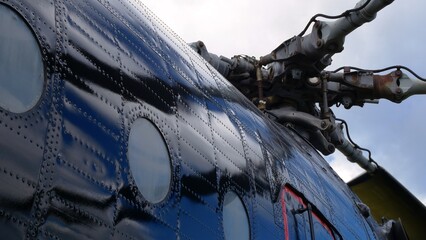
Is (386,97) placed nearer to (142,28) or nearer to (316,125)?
(316,125)

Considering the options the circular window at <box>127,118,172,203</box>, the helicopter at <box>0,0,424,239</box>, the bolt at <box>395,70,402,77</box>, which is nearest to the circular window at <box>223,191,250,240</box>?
the helicopter at <box>0,0,424,239</box>

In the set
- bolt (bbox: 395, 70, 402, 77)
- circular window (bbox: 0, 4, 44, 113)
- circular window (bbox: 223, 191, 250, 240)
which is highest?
bolt (bbox: 395, 70, 402, 77)

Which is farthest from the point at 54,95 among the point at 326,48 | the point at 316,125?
the point at 316,125

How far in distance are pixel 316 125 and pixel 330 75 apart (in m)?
0.86

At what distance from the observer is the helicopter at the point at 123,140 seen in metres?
Result: 3.30

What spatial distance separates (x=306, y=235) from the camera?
6910 mm

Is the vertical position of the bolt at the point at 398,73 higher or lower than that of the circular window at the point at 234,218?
higher

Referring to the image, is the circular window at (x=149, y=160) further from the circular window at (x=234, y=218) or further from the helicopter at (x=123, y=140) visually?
the circular window at (x=234, y=218)

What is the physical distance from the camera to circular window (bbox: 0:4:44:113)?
326 cm

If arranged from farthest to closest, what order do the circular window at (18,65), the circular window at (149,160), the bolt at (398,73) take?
the bolt at (398,73), the circular window at (149,160), the circular window at (18,65)

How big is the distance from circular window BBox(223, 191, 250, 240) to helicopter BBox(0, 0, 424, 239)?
0.01 metres

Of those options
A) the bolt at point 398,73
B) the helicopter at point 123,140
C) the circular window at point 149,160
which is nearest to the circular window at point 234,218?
the helicopter at point 123,140

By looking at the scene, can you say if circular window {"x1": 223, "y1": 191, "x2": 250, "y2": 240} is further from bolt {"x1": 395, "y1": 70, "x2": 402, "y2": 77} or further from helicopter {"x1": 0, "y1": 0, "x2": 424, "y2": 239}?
bolt {"x1": 395, "y1": 70, "x2": 402, "y2": 77}

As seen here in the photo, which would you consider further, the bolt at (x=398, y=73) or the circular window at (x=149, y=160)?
the bolt at (x=398, y=73)
